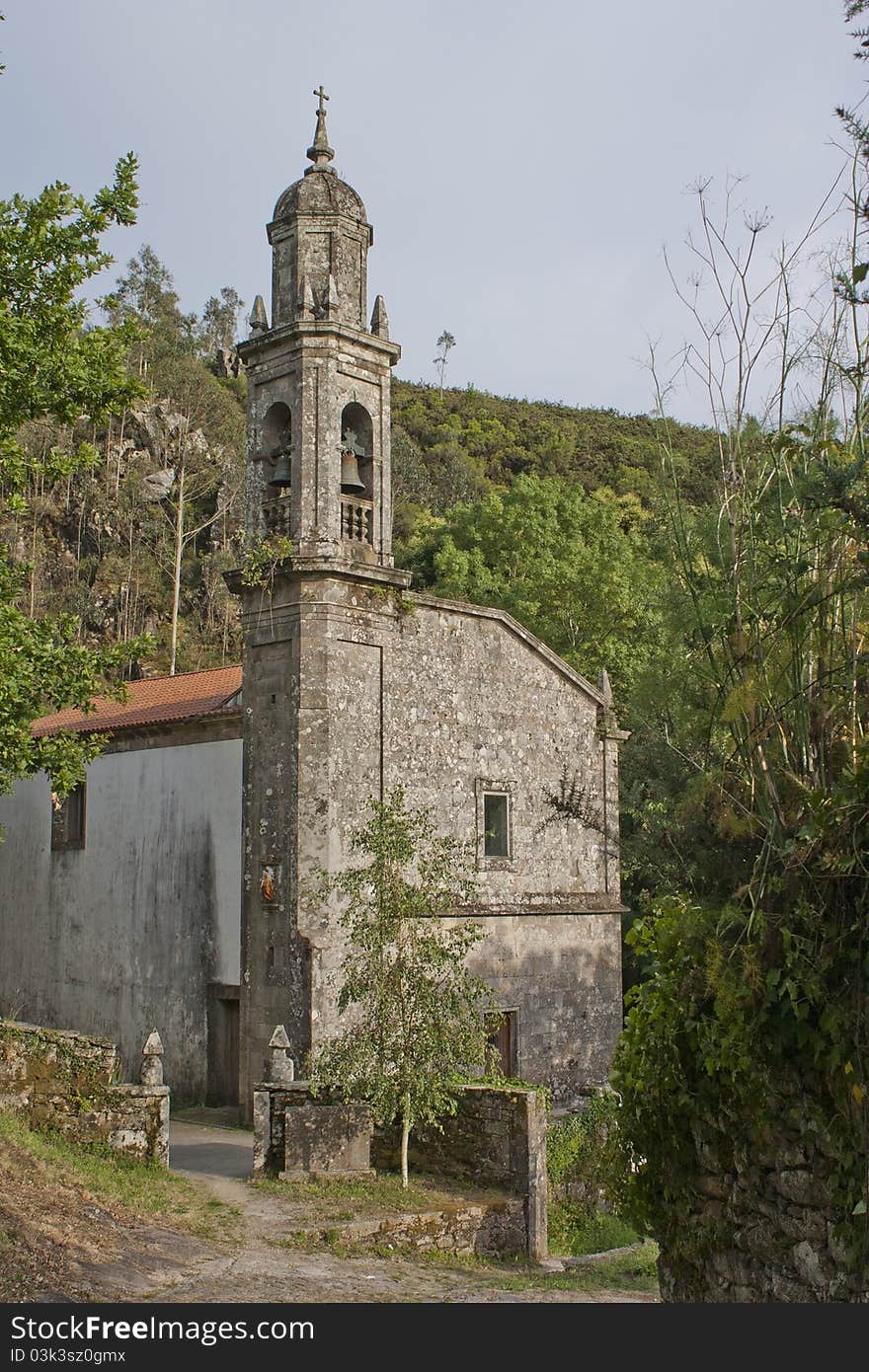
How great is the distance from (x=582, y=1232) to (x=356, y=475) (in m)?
10.7

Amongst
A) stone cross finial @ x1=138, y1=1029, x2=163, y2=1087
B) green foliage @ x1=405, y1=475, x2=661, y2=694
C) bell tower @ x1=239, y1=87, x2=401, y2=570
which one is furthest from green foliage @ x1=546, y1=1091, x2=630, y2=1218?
green foliage @ x1=405, y1=475, x2=661, y2=694

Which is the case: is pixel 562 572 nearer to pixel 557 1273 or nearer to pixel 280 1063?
pixel 280 1063

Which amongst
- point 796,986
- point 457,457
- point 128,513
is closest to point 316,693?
point 796,986

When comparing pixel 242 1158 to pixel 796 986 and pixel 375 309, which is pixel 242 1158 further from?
pixel 375 309

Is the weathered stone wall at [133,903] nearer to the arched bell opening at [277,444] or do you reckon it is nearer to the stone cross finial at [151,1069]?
the arched bell opening at [277,444]

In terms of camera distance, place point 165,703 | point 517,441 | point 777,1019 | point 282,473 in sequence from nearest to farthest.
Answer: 1. point 777,1019
2. point 282,473
3. point 165,703
4. point 517,441

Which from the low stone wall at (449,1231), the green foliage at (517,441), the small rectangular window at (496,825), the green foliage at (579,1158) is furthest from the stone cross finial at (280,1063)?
the green foliage at (517,441)

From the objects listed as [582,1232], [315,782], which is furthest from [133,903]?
[582,1232]

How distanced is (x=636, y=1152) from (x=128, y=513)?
44.7 metres

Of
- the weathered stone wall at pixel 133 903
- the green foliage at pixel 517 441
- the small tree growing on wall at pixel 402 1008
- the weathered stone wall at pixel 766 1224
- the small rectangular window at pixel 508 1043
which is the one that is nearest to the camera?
the weathered stone wall at pixel 766 1224

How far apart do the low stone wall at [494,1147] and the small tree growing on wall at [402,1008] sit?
1.04ft

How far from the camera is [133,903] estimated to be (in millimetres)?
19781

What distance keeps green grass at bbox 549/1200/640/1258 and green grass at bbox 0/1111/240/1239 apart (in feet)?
14.9

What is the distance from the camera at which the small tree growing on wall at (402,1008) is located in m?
13.1
